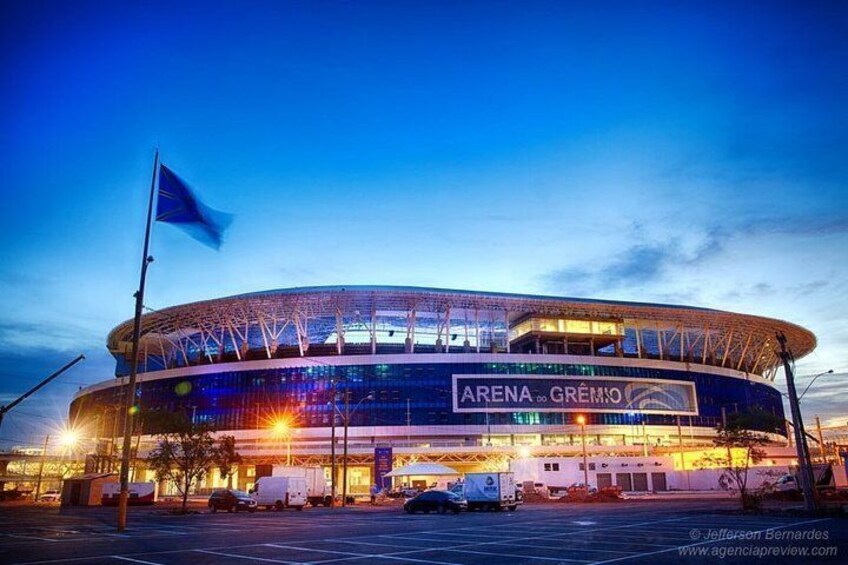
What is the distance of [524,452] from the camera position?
315ft

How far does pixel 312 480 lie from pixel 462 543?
40518mm

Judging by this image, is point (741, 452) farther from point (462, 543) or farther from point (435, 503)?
point (462, 543)

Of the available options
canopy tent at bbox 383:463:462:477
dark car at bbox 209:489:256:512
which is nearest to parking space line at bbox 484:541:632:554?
dark car at bbox 209:489:256:512

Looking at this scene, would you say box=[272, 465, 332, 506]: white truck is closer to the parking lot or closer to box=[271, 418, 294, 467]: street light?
the parking lot

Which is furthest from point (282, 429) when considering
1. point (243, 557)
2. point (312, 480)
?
point (243, 557)

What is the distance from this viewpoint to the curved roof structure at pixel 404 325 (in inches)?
4043

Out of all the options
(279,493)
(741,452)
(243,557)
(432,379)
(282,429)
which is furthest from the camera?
(432,379)

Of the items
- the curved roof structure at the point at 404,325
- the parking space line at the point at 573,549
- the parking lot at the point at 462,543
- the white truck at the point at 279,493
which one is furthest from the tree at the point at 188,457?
the curved roof structure at the point at 404,325

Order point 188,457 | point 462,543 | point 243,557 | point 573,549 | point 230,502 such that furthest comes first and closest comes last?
point 230,502 → point 188,457 → point 462,543 → point 573,549 → point 243,557

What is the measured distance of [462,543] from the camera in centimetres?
2053

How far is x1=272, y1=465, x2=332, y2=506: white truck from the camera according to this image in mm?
55344

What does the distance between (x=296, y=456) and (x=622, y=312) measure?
62917mm

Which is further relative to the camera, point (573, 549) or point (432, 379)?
point (432, 379)

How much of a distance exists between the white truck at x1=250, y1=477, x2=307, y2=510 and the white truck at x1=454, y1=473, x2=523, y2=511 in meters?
15.8
